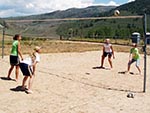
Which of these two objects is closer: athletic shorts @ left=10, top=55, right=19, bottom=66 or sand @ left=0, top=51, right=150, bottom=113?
sand @ left=0, top=51, right=150, bottom=113

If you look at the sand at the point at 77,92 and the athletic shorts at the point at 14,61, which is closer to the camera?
the sand at the point at 77,92

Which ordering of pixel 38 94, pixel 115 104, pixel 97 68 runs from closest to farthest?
1. pixel 115 104
2. pixel 38 94
3. pixel 97 68

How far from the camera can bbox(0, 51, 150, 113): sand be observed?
8680 mm

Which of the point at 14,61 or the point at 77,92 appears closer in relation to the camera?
the point at 77,92

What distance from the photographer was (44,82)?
11609 millimetres

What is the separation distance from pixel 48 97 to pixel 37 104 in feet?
2.47

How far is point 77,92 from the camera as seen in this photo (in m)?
10.4

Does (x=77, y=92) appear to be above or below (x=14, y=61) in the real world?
below

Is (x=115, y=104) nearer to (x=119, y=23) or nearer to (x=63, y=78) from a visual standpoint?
A: (x=63, y=78)

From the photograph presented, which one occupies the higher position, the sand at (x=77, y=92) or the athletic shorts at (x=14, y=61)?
the athletic shorts at (x=14, y=61)

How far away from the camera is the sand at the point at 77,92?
28.5ft

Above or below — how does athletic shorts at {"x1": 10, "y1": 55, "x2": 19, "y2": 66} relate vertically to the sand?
above

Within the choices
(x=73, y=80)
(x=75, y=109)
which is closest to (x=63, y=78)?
(x=73, y=80)

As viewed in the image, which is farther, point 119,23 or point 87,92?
point 119,23
